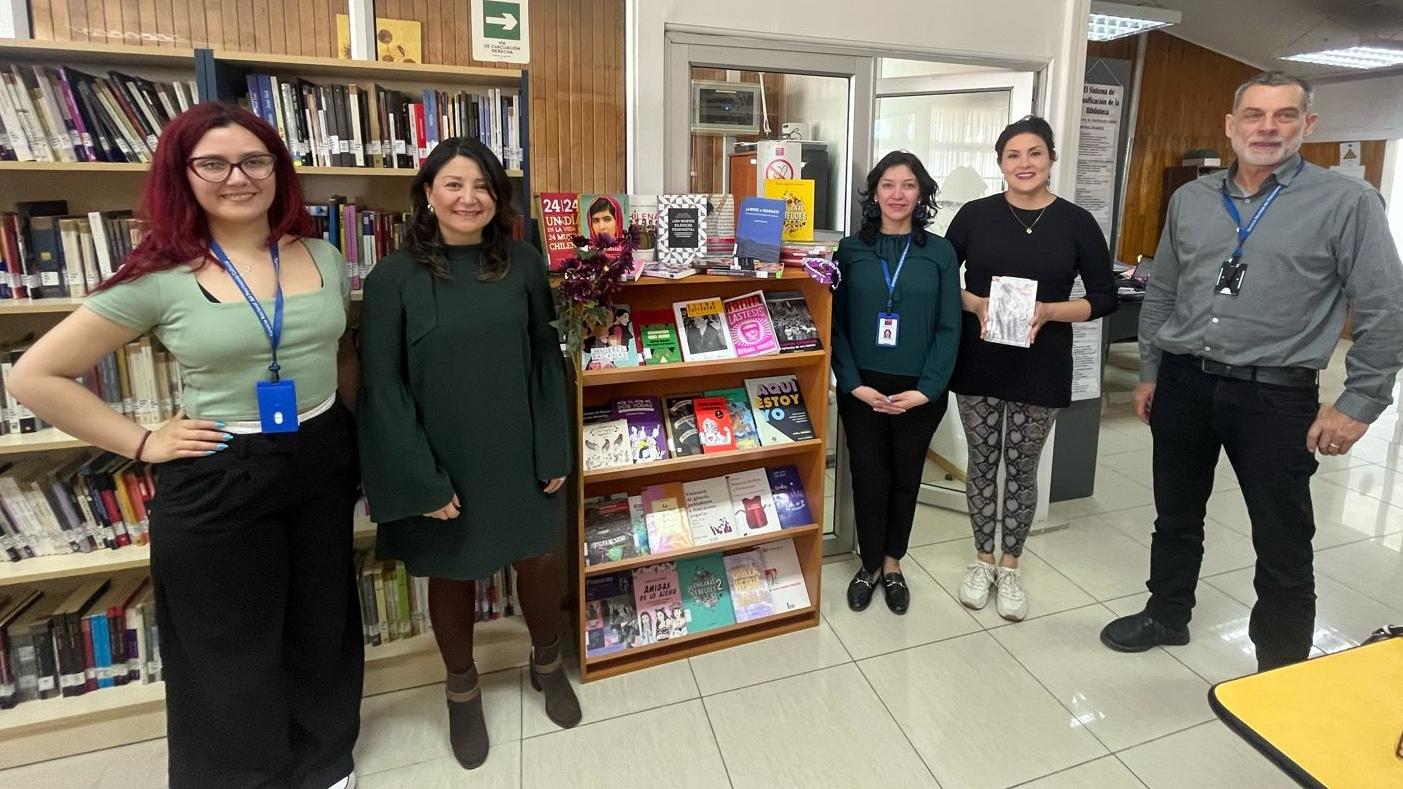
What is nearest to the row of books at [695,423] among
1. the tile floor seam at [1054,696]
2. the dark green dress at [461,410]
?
the dark green dress at [461,410]

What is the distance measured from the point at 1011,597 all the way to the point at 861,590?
56 cm

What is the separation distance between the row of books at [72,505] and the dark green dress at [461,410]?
76cm

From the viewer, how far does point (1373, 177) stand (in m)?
8.26

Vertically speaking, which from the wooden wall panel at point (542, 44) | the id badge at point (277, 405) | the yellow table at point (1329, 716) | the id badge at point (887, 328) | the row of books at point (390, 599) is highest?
the wooden wall panel at point (542, 44)

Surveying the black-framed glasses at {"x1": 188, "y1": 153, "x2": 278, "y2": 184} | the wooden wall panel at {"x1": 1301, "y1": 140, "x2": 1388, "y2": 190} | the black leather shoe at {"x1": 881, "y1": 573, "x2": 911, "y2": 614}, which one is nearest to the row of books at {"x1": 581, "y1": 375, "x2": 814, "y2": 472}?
the black leather shoe at {"x1": 881, "y1": 573, "x2": 911, "y2": 614}

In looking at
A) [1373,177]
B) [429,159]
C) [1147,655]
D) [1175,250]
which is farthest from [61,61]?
[1373,177]

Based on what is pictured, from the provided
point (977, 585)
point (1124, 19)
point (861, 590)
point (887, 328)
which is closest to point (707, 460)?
point (887, 328)

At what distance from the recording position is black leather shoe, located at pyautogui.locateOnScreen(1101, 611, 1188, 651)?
259 cm

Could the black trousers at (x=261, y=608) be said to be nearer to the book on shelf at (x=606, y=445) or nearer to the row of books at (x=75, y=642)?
the row of books at (x=75, y=642)

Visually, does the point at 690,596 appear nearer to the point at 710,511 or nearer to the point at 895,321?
the point at 710,511

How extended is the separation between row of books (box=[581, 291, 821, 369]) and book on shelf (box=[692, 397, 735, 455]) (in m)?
0.24

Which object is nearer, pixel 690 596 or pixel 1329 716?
pixel 1329 716

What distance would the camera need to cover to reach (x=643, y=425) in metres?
2.54

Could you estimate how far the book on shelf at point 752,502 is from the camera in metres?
2.67
